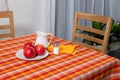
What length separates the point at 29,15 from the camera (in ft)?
8.73

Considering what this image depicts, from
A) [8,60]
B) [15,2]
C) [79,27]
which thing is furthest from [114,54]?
[8,60]

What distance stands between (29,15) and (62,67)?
5.44 feet

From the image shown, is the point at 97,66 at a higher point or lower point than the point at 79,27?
lower

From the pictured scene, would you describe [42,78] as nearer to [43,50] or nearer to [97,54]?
[43,50]

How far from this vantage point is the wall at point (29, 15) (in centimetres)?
254

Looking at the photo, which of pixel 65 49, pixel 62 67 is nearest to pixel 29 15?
pixel 65 49

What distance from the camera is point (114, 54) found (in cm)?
251

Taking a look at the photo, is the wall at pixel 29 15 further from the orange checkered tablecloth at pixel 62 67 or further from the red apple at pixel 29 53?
the red apple at pixel 29 53

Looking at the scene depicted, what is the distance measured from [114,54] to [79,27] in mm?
919

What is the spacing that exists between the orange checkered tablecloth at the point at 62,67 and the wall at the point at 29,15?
4.07 ft

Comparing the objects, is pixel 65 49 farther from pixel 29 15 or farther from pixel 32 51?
pixel 29 15

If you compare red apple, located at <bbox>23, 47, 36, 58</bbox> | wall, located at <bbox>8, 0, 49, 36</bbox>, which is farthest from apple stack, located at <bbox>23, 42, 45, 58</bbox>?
wall, located at <bbox>8, 0, 49, 36</bbox>

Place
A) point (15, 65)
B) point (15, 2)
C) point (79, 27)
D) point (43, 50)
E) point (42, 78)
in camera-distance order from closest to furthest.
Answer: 1. point (42, 78)
2. point (15, 65)
3. point (43, 50)
4. point (79, 27)
5. point (15, 2)

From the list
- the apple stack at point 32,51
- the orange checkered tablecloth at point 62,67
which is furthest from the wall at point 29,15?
the apple stack at point 32,51
